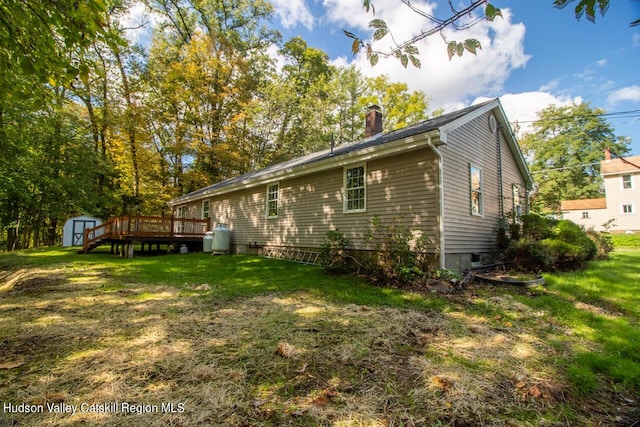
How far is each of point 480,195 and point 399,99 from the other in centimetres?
1868

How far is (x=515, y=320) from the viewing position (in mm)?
4332

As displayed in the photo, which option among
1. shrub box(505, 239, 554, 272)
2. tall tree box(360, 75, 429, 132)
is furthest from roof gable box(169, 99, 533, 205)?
tall tree box(360, 75, 429, 132)

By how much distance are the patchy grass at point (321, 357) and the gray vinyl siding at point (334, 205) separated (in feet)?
8.63

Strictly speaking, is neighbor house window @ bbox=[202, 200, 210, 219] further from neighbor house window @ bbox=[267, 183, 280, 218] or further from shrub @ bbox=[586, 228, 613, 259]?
shrub @ bbox=[586, 228, 613, 259]

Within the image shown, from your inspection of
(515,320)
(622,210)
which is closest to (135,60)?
(515,320)

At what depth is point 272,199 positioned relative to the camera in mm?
11852

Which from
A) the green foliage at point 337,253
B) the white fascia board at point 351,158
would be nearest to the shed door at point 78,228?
the white fascia board at point 351,158

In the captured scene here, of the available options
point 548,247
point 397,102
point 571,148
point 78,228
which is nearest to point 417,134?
point 548,247

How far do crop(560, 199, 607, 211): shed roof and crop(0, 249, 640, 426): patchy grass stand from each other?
3061cm

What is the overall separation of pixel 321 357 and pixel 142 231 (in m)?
12.1

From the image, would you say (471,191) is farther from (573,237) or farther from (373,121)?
(373,121)

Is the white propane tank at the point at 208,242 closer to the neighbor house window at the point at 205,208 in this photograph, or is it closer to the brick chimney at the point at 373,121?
the neighbor house window at the point at 205,208

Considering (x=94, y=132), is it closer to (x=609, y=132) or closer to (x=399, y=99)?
(x=399, y=99)

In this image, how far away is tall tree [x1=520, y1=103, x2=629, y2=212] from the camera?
104 ft
